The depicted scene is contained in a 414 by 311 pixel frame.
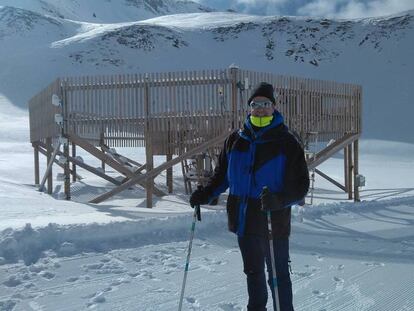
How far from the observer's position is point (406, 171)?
21047mm

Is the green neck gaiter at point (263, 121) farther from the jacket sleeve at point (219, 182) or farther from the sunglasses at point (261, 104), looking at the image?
the jacket sleeve at point (219, 182)

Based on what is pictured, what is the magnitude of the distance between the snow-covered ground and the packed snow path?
0.04 ft

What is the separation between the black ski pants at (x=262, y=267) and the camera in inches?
153

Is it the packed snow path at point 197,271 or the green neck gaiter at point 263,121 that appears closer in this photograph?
the green neck gaiter at point 263,121

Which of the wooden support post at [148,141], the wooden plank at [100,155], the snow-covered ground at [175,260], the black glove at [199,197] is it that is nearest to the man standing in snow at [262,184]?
the black glove at [199,197]

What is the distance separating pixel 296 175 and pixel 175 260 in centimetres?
311

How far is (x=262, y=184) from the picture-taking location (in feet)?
12.5

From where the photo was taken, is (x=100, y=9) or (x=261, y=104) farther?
(x=100, y=9)

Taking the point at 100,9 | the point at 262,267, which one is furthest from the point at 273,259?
the point at 100,9

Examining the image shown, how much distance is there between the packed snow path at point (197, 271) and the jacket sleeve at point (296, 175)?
160 cm

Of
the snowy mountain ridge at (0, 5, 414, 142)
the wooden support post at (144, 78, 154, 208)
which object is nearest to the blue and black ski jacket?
the wooden support post at (144, 78, 154, 208)

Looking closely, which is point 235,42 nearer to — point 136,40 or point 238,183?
point 136,40

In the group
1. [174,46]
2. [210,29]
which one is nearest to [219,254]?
[174,46]

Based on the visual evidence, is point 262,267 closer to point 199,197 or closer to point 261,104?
point 199,197
